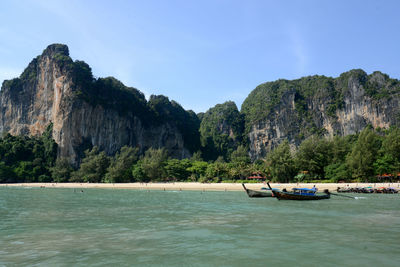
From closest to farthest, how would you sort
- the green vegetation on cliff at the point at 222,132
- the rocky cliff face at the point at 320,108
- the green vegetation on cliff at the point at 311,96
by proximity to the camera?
the rocky cliff face at the point at 320,108, the green vegetation on cliff at the point at 311,96, the green vegetation on cliff at the point at 222,132

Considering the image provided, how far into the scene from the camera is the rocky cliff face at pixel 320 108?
351 feet

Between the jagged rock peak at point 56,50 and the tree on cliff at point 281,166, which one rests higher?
the jagged rock peak at point 56,50

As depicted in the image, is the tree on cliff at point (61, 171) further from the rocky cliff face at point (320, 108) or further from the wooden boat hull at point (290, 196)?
the rocky cliff face at point (320, 108)

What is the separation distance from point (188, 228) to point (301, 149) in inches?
1989

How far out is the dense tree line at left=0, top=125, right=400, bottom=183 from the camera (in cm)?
5147

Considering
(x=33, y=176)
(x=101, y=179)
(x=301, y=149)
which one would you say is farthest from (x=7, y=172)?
(x=301, y=149)

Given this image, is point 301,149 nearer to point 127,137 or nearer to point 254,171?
point 254,171

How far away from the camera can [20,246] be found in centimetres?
1138

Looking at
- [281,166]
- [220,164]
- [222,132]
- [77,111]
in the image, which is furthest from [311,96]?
[77,111]

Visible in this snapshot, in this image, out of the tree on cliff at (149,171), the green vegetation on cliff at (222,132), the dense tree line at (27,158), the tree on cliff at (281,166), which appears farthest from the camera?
the green vegetation on cliff at (222,132)

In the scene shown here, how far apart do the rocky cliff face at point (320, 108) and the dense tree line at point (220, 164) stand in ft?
42.1

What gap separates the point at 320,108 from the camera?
124312 mm

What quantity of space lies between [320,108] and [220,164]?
70.9 meters

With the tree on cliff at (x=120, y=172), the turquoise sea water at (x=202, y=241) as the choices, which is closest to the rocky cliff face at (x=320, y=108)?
the tree on cliff at (x=120, y=172)
